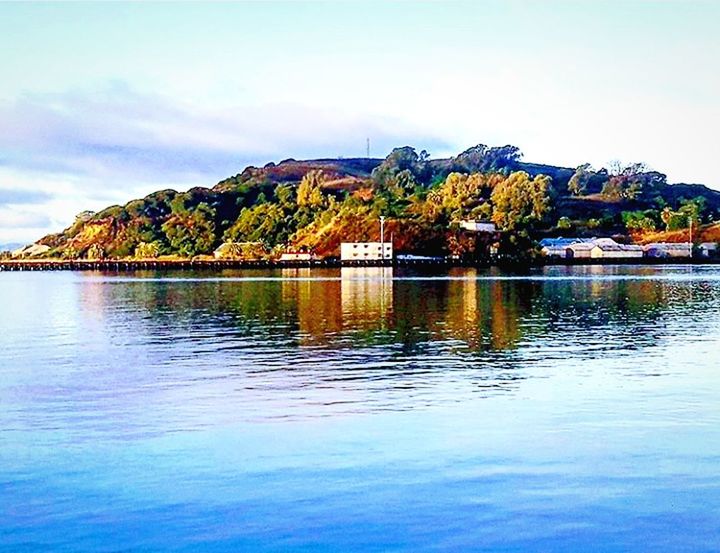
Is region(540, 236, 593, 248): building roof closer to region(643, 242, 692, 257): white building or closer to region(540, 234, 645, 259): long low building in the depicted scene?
region(540, 234, 645, 259): long low building

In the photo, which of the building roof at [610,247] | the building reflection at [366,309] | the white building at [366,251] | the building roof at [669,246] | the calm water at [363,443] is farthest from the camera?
the building roof at [669,246]

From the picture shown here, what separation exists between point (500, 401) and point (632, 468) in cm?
571

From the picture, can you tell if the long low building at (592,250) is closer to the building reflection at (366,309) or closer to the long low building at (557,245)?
the long low building at (557,245)

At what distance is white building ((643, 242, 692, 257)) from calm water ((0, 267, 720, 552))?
147m

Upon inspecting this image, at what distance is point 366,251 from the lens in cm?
17238

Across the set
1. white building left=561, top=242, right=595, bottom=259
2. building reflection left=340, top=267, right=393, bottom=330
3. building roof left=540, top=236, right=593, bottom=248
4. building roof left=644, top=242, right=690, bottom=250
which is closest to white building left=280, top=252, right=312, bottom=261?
building roof left=540, top=236, right=593, bottom=248

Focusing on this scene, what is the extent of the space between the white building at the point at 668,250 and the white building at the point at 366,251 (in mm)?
44414

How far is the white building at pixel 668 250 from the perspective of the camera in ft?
574

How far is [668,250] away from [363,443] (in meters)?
170

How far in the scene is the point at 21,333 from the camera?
3716cm

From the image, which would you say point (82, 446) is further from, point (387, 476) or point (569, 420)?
point (569, 420)

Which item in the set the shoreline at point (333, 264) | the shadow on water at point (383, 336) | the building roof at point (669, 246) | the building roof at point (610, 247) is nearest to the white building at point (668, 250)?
the building roof at point (669, 246)

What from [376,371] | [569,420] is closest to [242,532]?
[569,420]

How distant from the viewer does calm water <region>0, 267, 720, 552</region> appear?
11.4 m
